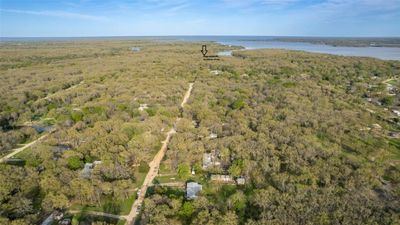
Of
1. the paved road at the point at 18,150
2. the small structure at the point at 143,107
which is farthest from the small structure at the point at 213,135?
the paved road at the point at 18,150

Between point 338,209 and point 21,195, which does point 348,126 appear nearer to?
point 338,209

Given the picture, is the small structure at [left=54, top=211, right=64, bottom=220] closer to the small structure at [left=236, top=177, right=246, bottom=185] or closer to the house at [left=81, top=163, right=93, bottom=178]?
the house at [left=81, top=163, right=93, bottom=178]

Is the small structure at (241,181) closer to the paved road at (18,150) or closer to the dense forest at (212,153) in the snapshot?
the dense forest at (212,153)

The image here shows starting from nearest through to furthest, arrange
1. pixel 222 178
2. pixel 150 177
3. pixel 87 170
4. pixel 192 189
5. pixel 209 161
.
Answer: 1. pixel 192 189
2. pixel 222 178
3. pixel 87 170
4. pixel 150 177
5. pixel 209 161

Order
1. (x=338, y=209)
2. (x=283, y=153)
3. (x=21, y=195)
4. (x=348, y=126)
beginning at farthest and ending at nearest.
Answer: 1. (x=348, y=126)
2. (x=283, y=153)
3. (x=21, y=195)
4. (x=338, y=209)

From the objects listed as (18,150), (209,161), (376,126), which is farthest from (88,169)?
(376,126)

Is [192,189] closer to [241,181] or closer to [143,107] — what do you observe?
[241,181]

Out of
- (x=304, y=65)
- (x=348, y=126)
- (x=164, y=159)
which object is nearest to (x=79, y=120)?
(x=164, y=159)
